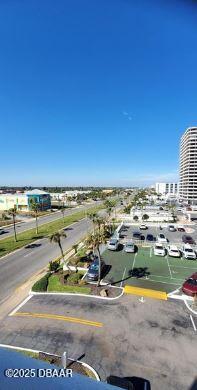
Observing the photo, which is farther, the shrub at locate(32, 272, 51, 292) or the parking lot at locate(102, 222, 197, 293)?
the parking lot at locate(102, 222, 197, 293)

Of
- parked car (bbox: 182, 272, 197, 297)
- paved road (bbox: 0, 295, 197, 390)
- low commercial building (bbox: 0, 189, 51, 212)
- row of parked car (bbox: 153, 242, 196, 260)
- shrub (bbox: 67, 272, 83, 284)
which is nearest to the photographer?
paved road (bbox: 0, 295, 197, 390)

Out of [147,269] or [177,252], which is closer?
[147,269]

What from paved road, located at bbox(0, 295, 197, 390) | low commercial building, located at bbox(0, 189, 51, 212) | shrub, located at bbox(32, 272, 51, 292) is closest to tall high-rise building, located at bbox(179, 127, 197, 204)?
low commercial building, located at bbox(0, 189, 51, 212)

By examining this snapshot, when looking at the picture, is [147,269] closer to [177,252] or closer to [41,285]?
[177,252]

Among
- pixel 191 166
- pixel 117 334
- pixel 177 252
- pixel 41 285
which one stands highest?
pixel 191 166

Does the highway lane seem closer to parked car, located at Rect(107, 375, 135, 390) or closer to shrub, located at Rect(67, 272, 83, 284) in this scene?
shrub, located at Rect(67, 272, 83, 284)

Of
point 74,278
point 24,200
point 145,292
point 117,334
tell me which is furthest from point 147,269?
point 24,200

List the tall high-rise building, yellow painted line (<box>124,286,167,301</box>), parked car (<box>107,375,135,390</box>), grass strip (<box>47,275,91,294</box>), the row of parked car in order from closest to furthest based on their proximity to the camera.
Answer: parked car (<box>107,375,135,390</box>) < yellow painted line (<box>124,286,167,301</box>) < grass strip (<box>47,275,91,294</box>) < the row of parked car < the tall high-rise building
